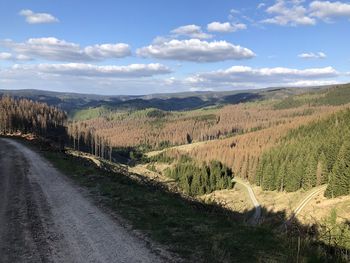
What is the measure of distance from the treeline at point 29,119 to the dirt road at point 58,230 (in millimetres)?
108633

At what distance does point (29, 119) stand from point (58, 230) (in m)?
152

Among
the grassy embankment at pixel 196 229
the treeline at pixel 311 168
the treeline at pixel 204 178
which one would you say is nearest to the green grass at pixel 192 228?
the grassy embankment at pixel 196 229

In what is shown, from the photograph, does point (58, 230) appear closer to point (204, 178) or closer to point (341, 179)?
point (341, 179)

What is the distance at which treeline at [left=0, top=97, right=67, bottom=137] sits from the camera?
13338cm

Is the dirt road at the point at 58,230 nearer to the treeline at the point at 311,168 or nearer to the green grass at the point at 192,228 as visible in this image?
the green grass at the point at 192,228

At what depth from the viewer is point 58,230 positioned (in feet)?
42.1

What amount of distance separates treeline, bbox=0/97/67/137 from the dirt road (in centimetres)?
10863

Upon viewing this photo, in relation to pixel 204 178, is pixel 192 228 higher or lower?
higher

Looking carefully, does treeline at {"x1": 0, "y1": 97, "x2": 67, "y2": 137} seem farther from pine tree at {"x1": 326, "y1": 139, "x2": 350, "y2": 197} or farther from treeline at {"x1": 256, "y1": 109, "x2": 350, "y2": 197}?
pine tree at {"x1": 326, "y1": 139, "x2": 350, "y2": 197}

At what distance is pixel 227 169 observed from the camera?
17775cm

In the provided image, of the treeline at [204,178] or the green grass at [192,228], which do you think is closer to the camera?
the green grass at [192,228]

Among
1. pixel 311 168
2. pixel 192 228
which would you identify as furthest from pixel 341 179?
pixel 192 228

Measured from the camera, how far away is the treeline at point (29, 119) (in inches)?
5251

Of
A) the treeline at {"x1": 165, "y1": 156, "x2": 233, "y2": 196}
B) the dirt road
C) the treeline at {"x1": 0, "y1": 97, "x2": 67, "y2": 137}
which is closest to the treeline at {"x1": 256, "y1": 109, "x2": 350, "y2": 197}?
the treeline at {"x1": 165, "y1": 156, "x2": 233, "y2": 196}
